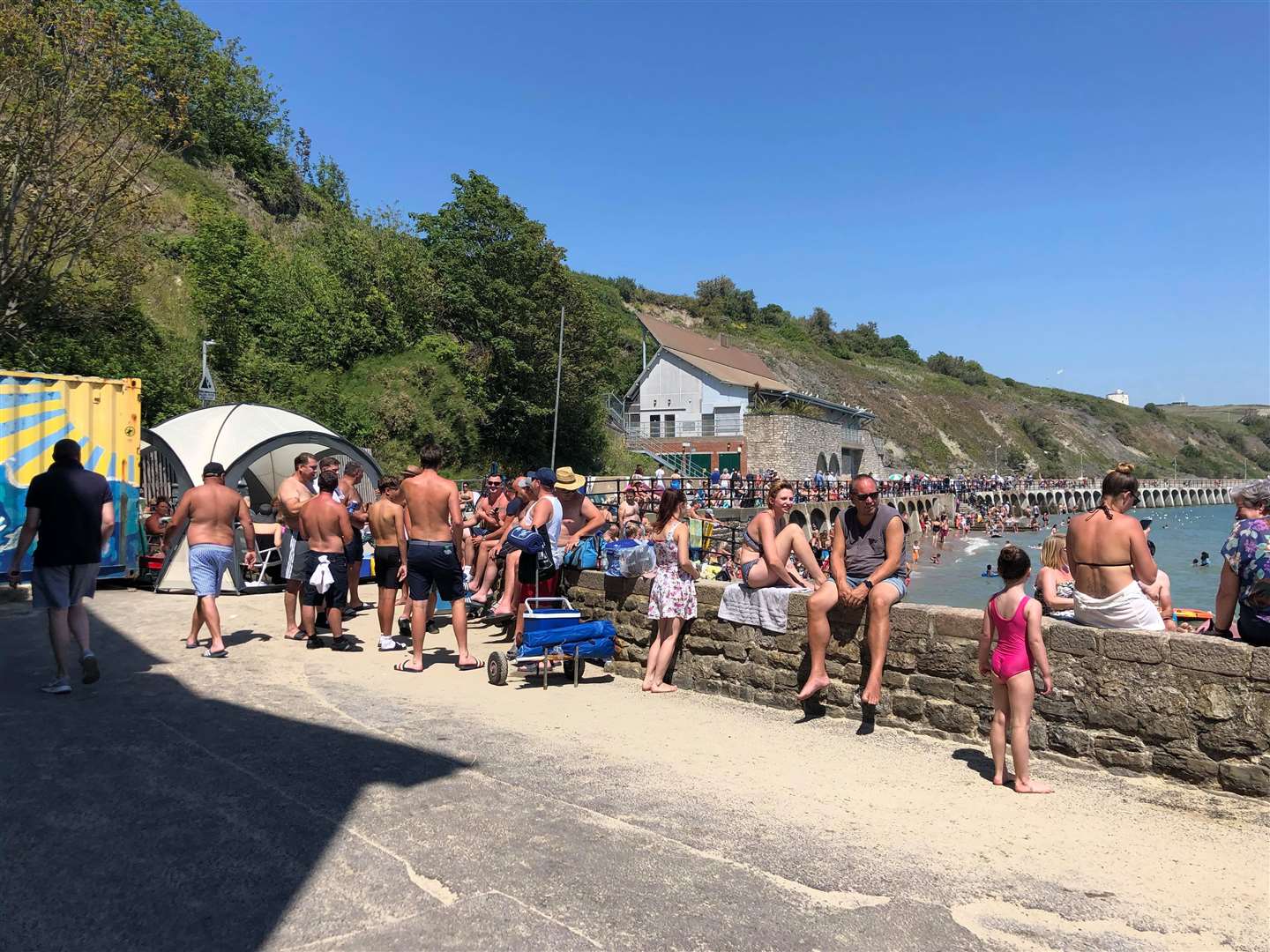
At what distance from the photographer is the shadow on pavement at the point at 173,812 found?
3.05 metres

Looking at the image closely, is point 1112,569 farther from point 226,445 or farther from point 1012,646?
point 226,445

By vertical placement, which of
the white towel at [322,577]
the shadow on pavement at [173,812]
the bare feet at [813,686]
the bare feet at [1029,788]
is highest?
the white towel at [322,577]

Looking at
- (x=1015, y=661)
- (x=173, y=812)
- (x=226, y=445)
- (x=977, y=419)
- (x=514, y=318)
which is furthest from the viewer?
(x=977, y=419)

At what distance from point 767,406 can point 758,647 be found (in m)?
45.9

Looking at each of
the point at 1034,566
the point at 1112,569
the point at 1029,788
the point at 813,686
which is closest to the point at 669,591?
the point at 813,686

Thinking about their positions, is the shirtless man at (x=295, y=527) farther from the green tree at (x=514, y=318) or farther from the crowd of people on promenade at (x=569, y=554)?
the green tree at (x=514, y=318)

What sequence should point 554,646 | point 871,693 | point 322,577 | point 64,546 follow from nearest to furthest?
point 871,693 → point 64,546 → point 554,646 → point 322,577

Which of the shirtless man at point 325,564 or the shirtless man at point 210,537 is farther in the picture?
the shirtless man at point 325,564

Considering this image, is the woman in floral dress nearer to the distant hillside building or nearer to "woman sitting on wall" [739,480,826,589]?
"woman sitting on wall" [739,480,826,589]

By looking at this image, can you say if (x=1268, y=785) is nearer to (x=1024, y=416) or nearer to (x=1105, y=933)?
(x=1105, y=933)

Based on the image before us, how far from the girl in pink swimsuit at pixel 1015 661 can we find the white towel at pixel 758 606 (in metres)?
1.71

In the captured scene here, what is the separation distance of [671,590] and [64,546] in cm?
457

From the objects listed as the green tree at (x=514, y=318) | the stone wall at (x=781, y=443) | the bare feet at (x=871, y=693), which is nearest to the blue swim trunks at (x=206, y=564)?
the bare feet at (x=871, y=693)

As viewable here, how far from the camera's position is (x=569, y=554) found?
26.8 ft
